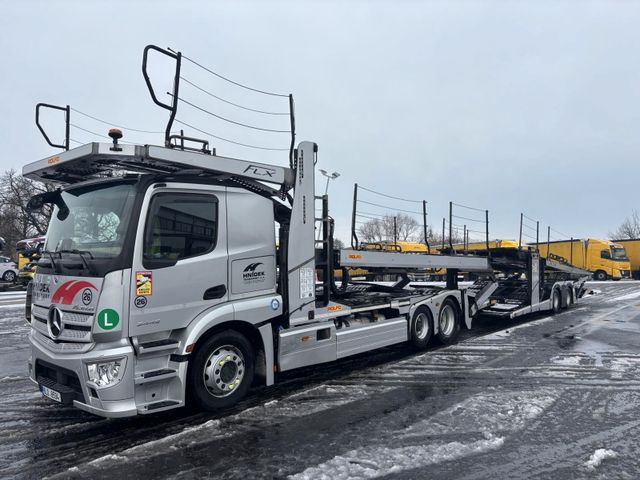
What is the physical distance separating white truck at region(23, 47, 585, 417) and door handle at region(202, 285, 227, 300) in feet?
0.04

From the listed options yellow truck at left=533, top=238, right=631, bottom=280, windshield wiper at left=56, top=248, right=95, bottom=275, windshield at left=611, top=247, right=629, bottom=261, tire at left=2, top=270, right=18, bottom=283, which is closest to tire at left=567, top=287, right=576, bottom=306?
windshield wiper at left=56, top=248, right=95, bottom=275

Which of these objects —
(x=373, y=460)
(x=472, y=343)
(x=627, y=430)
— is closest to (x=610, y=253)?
(x=472, y=343)

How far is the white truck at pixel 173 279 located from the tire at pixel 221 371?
0.02 m

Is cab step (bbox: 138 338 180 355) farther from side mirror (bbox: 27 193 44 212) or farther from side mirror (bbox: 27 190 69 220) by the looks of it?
side mirror (bbox: 27 193 44 212)

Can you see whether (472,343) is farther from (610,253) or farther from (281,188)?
(610,253)

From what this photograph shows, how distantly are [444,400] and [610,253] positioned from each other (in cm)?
3376

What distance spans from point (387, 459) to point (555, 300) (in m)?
12.8

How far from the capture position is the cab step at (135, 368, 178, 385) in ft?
14.8

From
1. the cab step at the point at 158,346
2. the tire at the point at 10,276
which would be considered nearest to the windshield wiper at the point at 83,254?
the cab step at the point at 158,346

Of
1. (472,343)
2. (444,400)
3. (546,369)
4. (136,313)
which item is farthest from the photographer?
(472,343)

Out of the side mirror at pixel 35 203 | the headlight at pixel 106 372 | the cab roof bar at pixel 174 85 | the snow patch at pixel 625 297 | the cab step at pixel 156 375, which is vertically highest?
the cab roof bar at pixel 174 85

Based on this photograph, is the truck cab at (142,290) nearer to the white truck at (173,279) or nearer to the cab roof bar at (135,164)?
the white truck at (173,279)

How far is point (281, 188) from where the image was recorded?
21.0 feet

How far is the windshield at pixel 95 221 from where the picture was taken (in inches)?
186
